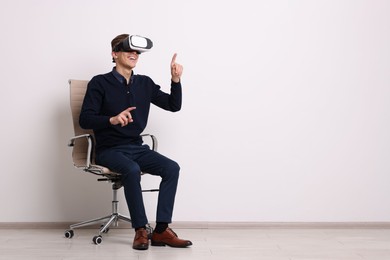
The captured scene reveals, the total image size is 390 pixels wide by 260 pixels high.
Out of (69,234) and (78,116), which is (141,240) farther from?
(78,116)

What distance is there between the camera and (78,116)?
4176 mm

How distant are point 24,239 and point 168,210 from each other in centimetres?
94

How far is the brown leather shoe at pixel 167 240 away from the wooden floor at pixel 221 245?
43mm

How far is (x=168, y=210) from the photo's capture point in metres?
3.83

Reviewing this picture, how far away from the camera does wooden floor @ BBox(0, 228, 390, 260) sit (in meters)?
3.54

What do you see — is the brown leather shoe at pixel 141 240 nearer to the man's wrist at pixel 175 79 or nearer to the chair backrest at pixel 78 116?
the chair backrest at pixel 78 116

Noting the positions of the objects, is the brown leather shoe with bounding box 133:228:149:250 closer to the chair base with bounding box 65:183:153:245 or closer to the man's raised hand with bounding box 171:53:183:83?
the chair base with bounding box 65:183:153:245

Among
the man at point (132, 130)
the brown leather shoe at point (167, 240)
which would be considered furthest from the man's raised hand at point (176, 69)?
the brown leather shoe at point (167, 240)

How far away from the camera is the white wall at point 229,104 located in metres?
4.47

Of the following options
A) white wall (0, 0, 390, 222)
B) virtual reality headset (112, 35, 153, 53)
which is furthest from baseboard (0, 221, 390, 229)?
virtual reality headset (112, 35, 153, 53)

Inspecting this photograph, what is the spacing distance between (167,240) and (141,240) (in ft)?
0.54

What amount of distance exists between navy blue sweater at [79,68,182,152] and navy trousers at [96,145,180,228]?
70 millimetres

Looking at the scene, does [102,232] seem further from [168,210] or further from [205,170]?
[205,170]

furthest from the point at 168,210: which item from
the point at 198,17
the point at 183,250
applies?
the point at 198,17
